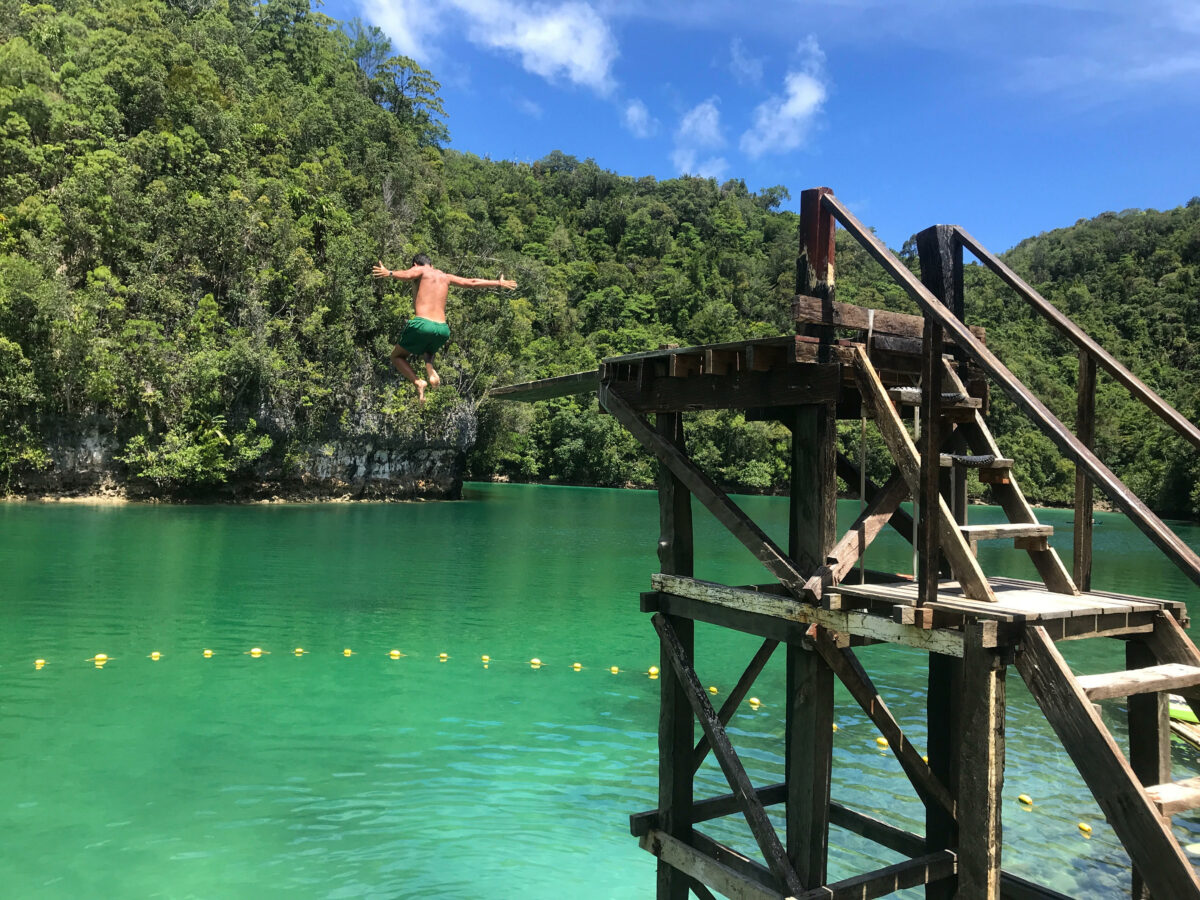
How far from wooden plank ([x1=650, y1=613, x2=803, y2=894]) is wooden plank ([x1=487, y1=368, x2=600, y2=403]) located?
201 centimetres

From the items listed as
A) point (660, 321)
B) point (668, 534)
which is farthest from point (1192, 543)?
point (660, 321)

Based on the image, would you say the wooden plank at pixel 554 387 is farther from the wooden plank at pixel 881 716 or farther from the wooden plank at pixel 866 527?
the wooden plank at pixel 881 716

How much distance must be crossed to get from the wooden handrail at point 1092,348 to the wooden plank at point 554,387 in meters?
2.96

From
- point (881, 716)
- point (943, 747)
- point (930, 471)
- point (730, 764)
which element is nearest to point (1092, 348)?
point (930, 471)

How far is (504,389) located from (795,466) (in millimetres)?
2918

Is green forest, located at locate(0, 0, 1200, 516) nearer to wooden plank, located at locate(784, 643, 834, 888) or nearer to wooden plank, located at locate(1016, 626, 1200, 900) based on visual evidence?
wooden plank, located at locate(784, 643, 834, 888)

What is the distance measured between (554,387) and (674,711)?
2791 mm

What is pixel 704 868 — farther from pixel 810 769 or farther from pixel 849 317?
pixel 849 317

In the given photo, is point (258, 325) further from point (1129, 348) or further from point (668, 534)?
point (1129, 348)

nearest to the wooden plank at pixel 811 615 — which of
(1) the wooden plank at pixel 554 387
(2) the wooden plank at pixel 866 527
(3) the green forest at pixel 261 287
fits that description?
(2) the wooden plank at pixel 866 527

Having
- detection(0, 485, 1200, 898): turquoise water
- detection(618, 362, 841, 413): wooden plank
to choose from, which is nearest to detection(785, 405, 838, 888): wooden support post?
detection(618, 362, 841, 413): wooden plank

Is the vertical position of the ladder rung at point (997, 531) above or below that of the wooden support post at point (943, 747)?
above

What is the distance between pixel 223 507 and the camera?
127 ft

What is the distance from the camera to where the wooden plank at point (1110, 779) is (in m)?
3.16
